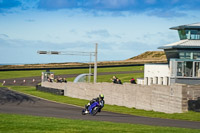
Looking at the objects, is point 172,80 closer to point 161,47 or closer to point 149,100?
point 161,47

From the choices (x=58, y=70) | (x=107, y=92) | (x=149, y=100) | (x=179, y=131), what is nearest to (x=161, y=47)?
(x=107, y=92)

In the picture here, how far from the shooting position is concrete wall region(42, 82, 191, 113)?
92.5ft

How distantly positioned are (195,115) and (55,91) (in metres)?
31.2

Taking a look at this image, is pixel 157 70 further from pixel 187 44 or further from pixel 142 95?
pixel 142 95

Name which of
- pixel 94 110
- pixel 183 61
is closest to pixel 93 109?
pixel 94 110

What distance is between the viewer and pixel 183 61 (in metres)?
46.3

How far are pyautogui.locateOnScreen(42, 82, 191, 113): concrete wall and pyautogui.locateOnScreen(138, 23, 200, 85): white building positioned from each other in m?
8.21

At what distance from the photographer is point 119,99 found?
1523 inches

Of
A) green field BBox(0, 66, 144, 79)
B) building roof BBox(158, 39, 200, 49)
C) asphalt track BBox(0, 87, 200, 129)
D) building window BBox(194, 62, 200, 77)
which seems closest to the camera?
asphalt track BBox(0, 87, 200, 129)

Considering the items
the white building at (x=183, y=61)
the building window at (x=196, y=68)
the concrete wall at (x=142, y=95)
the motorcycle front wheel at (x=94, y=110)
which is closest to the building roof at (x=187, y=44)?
the white building at (x=183, y=61)

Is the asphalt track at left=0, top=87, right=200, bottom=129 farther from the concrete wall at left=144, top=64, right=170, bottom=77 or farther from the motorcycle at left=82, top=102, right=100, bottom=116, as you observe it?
the concrete wall at left=144, top=64, right=170, bottom=77

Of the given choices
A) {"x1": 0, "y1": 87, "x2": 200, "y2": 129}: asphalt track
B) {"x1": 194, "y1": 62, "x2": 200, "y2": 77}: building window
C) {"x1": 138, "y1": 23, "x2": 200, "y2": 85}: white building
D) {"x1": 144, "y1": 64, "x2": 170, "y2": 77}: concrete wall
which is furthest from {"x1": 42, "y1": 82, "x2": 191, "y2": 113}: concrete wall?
{"x1": 194, "y1": 62, "x2": 200, "y2": 77}: building window

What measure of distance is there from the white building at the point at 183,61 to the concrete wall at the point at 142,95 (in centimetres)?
821

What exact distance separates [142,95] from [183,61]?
13666 mm
